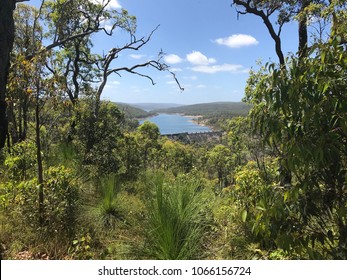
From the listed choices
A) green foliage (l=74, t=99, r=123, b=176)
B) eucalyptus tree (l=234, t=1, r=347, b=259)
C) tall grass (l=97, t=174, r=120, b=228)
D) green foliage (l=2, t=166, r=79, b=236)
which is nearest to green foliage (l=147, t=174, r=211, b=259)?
green foliage (l=2, t=166, r=79, b=236)

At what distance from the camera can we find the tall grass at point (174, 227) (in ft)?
9.14

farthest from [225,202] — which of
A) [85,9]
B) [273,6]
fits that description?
[85,9]

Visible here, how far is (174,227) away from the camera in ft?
9.65

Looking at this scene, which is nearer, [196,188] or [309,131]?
[309,131]

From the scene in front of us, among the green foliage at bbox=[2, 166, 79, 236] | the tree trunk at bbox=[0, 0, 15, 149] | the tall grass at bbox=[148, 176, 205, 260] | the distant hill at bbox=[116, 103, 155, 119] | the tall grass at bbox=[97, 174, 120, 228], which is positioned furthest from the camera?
the distant hill at bbox=[116, 103, 155, 119]

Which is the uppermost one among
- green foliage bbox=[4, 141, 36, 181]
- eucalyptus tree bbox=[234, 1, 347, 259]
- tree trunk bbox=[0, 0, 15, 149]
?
tree trunk bbox=[0, 0, 15, 149]

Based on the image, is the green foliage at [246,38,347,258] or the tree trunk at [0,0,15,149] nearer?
the green foliage at [246,38,347,258]

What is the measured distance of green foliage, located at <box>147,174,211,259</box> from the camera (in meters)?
2.79

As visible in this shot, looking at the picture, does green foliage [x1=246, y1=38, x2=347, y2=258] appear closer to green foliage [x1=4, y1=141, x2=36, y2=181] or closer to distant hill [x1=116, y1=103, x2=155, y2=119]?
green foliage [x1=4, y1=141, x2=36, y2=181]

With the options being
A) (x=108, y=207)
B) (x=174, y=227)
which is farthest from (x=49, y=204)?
(x=174, y=227)

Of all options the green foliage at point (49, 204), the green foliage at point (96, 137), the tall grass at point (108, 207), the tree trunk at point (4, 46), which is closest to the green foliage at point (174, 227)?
the green foliage at point (49, 204)

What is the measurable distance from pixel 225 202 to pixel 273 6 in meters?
7.86

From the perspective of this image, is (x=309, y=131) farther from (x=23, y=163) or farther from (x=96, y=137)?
(x=96, y=137)
